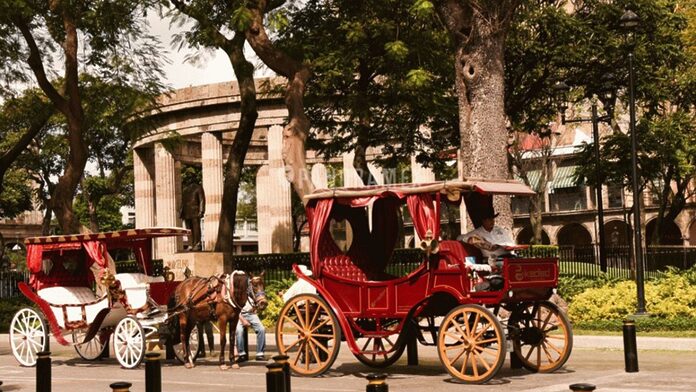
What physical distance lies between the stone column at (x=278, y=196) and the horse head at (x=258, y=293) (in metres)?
34.6

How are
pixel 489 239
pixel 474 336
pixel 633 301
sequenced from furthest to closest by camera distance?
pixel 633 301, pixel 489 239, pixel 474 336

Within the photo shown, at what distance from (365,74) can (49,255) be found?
18.0m

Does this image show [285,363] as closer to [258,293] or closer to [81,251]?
[258,293]

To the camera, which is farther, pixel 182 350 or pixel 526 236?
pixel 526 236

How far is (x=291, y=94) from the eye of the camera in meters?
29.2

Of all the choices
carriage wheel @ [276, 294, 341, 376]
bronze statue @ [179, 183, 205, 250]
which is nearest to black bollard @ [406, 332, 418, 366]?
carriage wheel @ [276, 294, 341, 376]

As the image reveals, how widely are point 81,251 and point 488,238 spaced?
30.8 feet

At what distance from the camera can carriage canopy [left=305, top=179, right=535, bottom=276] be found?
16000mm

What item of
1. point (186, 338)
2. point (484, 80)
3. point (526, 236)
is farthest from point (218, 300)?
point (526, 236)

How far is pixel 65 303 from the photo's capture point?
21391 mm

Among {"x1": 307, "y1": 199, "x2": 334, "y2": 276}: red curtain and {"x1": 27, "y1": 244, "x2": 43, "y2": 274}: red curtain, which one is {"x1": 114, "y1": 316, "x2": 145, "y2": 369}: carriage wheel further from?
{"x1": 307, "y1": 199, "x2": 334, "y2": 276}: red curtain

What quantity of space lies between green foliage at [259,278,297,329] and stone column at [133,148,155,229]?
28.5m

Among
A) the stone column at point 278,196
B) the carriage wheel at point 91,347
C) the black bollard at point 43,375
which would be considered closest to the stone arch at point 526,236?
the stone column at point 278,196

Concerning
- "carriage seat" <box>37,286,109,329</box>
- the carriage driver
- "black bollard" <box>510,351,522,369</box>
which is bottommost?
"black bollard" <box>510,351,522,369</box>
